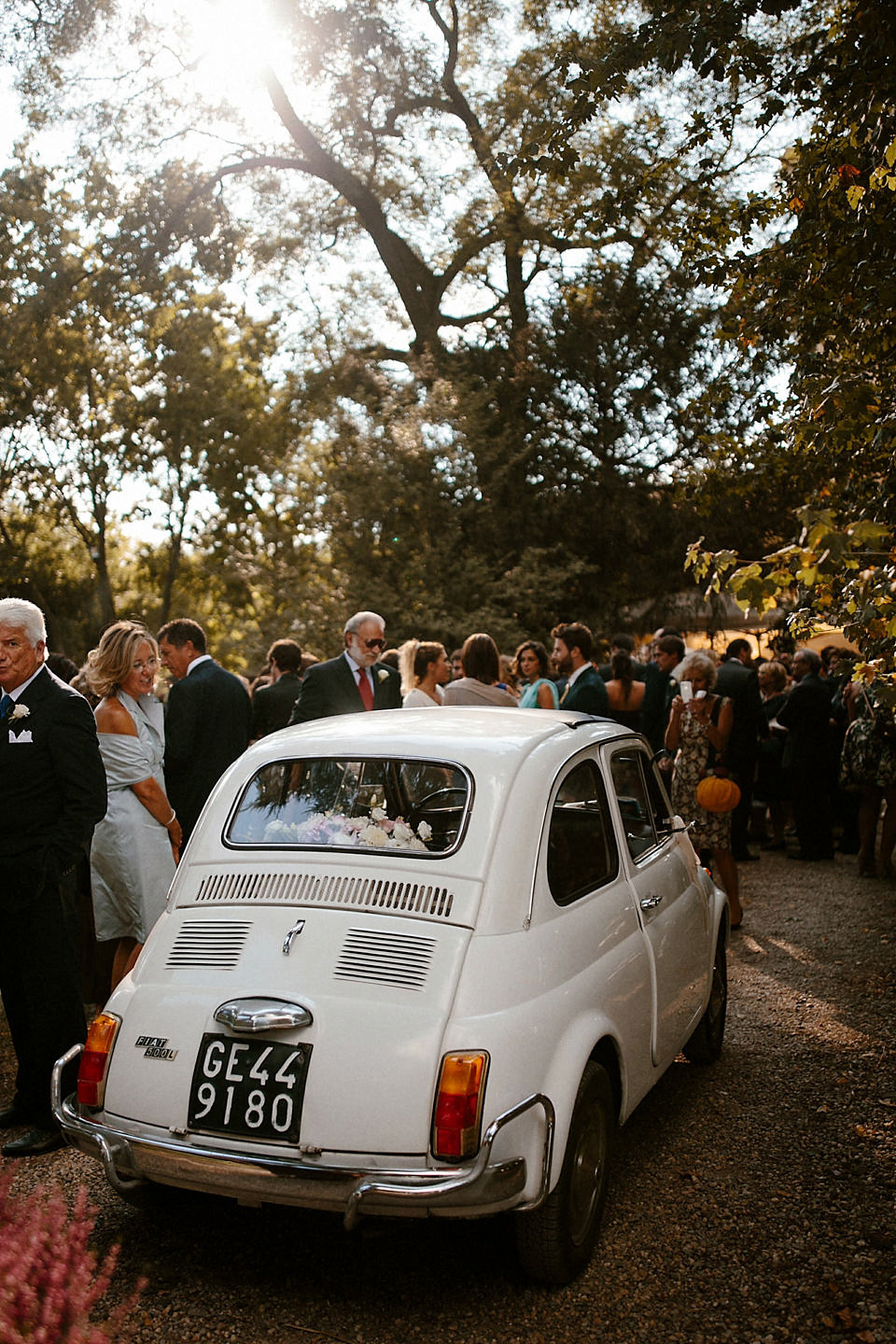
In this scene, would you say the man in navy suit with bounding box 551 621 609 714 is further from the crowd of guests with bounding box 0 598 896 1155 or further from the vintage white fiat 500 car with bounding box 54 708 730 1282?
the vintage white fiat 500 car with bounding box 54 708 730 1282

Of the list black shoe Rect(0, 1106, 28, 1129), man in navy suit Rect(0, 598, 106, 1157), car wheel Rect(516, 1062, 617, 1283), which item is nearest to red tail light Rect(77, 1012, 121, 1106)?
man in navy suit Rect(0, 598, 106, 1157)

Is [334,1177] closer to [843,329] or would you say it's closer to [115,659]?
[115,659]

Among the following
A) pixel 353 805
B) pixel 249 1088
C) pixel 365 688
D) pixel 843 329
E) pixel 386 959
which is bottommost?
pixel 249 1088

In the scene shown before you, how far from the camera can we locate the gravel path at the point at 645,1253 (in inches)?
142

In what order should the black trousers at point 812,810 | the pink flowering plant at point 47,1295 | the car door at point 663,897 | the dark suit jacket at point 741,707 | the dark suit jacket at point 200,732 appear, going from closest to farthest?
the pink flowering plant at point 47,1295 → the car door at point 663,897 → the dark suit jacket at point 200,732 → the dark suit jacket at point 741,707 → the black trousers at point 812,810

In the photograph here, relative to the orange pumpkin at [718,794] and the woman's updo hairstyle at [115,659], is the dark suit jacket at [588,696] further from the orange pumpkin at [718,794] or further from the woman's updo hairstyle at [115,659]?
the woman's updo hairstyle at [115,659]

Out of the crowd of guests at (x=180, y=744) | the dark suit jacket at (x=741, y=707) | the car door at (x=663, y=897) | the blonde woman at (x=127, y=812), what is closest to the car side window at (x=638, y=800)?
the car door at (x=663, y=897)

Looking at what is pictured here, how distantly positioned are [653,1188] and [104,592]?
2910cm

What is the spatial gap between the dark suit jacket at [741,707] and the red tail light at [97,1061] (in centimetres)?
798

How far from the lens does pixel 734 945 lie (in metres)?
8.74

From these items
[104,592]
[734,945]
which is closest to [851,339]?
[734,945]

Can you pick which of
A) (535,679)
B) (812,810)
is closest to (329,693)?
(535,679)

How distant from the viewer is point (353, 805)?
14.3 ft

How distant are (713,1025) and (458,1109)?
304 cm
